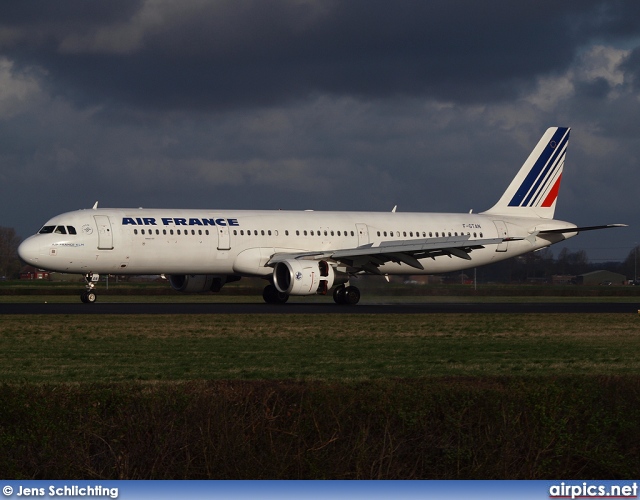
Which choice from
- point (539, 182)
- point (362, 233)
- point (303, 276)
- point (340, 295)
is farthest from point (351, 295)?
point (539, 182)

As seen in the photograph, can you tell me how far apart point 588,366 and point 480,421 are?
9776mm

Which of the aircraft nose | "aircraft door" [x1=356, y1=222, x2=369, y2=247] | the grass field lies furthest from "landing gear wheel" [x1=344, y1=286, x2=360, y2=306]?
the aircraft nose

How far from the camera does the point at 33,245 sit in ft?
141

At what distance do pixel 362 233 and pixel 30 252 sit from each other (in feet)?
54.0

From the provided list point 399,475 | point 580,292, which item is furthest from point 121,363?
point 580,292

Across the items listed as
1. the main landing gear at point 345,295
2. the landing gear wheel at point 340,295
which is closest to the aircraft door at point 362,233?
the main landing gear at point 345,295

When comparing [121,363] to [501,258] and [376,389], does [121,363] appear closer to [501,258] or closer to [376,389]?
[376,389]

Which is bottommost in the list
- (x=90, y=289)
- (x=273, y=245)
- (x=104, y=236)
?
(x=90, y=289)

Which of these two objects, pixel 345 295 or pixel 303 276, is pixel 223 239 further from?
pixel 345 295

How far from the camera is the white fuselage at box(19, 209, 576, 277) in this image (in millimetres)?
43312

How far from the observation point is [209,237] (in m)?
45.3

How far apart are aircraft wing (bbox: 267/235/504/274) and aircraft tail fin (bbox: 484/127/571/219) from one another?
9.71 meters

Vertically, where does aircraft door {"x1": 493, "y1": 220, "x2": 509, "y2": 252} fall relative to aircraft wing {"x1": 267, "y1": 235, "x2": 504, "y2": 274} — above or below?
above

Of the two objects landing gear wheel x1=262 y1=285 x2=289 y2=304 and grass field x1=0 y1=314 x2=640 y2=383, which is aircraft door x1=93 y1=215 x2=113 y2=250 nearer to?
landing gear wheel x1=262 y1=285 x2=289 y2=304
